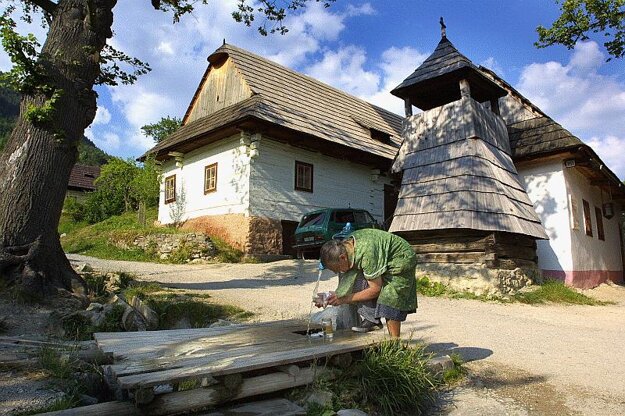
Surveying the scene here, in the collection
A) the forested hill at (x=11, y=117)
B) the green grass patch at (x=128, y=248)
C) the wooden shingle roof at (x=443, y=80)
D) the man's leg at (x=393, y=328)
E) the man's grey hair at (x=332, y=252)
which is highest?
the forested hill at (x=11, y=117)

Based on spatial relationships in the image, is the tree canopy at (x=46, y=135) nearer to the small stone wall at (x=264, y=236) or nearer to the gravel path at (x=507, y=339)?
the gravel path at (x=507, y=339)

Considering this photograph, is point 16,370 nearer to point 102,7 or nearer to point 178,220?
point 102,7

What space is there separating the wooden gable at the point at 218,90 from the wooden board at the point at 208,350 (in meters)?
14.3

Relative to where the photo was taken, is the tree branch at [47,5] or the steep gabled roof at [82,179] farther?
the steep gabled roof at [82,179]

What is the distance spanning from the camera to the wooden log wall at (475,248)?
10.2 meters

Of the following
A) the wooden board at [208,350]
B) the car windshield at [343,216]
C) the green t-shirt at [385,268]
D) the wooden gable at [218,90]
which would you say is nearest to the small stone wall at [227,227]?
the car windshield at [343,216]

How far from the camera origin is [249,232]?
14914 millimetres

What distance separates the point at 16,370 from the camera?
3418 mm

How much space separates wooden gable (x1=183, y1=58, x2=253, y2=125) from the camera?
17.6 metres

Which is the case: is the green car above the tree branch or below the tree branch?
below

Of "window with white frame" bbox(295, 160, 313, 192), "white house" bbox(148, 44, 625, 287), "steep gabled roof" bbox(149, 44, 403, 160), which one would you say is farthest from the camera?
"window with white frame" bbox(295, 160, 313, 192)

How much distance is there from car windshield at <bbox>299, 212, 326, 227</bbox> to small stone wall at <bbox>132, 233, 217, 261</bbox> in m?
3.35

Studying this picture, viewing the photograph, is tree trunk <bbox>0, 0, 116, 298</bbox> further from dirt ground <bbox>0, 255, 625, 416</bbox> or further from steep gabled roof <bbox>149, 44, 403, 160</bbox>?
steep gabled roof <bbox>149, 44, 403, 160</bbox>

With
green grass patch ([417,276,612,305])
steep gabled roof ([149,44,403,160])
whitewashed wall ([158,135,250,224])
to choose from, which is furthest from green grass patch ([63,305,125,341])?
steep gabled roof ([149,44,403,160])
